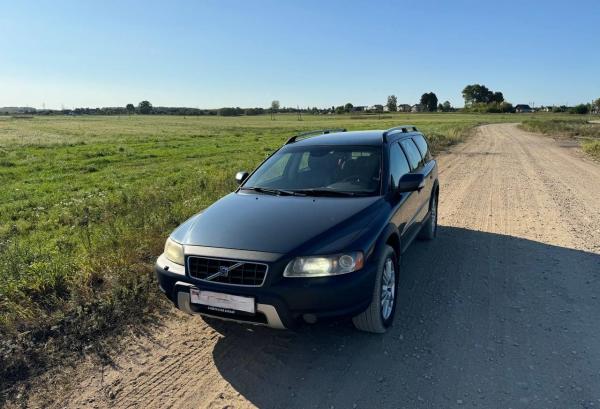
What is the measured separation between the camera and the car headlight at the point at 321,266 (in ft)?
9.89

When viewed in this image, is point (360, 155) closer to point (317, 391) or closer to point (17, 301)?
point (317, 391)

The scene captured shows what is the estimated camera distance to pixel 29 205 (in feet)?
33.5

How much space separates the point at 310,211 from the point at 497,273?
266cm

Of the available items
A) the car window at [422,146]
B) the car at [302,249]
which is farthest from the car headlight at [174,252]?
the car window at [422,146]

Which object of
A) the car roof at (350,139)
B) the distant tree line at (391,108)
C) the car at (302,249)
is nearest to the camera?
the car at (302,249)

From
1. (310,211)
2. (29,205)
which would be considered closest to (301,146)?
(310,211)

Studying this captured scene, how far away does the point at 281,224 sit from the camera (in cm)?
338

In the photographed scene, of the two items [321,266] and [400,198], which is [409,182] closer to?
[400,198]

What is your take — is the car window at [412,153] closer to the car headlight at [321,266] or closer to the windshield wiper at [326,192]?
the windshield wiper at [326,192]

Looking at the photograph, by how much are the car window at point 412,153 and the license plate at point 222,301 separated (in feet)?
9.84

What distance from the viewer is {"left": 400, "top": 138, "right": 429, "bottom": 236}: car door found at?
484cm

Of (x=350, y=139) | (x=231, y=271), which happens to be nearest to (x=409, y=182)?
(x=350, y=139)

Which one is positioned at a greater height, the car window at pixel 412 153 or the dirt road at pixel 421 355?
the car window at pixel 412 153

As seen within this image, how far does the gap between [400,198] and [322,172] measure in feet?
2.69
